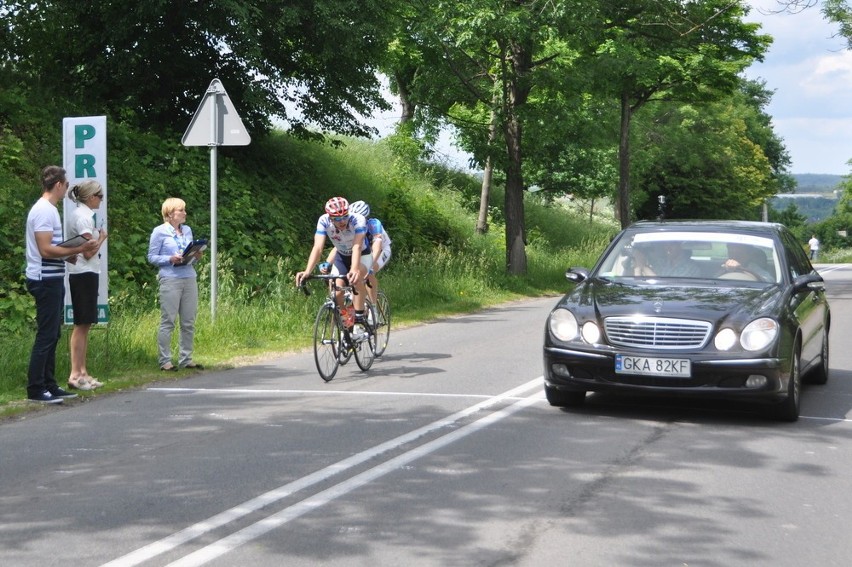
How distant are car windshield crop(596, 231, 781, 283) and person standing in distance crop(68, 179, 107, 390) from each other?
4469 millimetres

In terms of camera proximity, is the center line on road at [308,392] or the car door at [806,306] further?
the center line on road at [308,392]

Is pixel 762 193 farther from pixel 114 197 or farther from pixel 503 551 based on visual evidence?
pixel 503 551

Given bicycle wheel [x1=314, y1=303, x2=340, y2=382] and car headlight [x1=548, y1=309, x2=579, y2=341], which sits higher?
car headlight [x1=548, y1=309, x2=579, y2=341]

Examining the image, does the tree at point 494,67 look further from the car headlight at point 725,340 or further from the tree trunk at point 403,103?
the car headlight at point 725,340

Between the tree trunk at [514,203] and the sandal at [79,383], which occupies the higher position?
the tree trunk at [514,203]

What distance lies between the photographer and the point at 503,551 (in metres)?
5.06

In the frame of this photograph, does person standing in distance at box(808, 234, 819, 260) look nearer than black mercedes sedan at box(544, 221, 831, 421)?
No

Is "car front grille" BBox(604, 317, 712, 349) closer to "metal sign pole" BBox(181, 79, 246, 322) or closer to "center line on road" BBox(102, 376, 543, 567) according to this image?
"center line on road" BBox(102, 376, 543, 567)

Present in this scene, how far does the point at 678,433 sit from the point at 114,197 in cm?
1138

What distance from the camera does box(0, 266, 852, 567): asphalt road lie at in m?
5.11

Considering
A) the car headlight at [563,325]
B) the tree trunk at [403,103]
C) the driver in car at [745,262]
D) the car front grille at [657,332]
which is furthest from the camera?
the tree trunk at [403,103]

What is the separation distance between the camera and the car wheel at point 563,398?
907 cm

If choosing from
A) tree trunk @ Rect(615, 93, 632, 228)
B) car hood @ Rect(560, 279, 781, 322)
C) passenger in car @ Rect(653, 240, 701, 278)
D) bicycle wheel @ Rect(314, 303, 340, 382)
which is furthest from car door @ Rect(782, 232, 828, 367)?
tree trunk @ Rect(615, 93, 632, 228)

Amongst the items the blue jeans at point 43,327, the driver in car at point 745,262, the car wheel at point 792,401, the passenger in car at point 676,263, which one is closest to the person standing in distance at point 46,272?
the blue jeans at point 43,327
